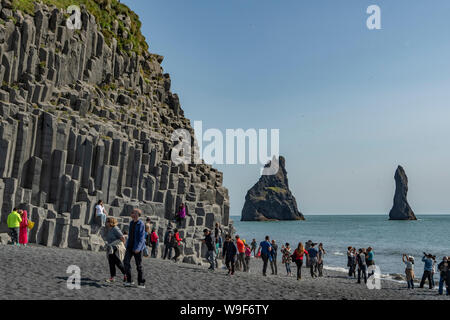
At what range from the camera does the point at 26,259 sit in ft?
52.1

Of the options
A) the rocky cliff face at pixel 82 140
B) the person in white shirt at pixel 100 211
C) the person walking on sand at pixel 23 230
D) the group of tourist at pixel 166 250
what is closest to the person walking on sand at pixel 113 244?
the group of tourist at pixel 166 250

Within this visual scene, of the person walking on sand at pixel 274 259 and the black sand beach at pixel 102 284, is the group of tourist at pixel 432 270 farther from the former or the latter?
the person walking on sand at pixel 274 259

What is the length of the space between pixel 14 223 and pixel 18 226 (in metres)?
0.27

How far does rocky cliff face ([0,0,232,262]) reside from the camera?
970 inches

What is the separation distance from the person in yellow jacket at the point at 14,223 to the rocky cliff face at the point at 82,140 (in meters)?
2.14

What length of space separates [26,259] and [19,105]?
1335cm

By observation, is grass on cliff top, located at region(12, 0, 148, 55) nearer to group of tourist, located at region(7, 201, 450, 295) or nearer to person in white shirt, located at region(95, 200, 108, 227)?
person in white shirt, located at region(95, 200, 108, 227)

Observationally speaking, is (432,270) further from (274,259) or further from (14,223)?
(14,223)

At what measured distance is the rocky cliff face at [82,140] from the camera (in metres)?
24.6

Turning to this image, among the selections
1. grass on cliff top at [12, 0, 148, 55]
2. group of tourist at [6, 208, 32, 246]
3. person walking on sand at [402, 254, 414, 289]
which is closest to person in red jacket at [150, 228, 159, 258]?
group of tourist at [6, 208, 32, 246]

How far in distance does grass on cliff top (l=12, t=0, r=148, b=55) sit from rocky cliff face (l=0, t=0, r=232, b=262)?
43cm

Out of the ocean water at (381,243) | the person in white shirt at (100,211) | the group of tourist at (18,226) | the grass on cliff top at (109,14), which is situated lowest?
the ocean water at (381,243)
